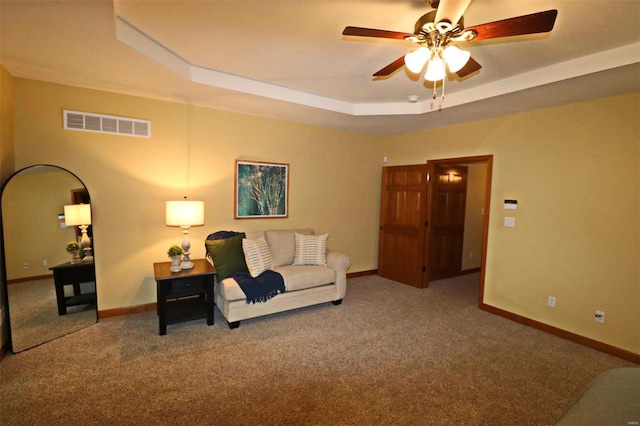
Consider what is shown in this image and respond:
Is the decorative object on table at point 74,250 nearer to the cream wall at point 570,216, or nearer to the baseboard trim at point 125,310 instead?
the baseboard trim at point 125,310

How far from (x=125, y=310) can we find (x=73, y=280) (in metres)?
0.65

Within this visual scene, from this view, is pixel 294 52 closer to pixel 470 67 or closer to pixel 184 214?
pixel 470 67

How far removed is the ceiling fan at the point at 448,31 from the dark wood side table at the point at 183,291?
2718mm

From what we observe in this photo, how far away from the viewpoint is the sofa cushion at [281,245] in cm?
393

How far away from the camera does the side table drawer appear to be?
3.12 metres

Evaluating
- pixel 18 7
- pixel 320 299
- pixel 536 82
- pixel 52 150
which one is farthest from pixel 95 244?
pixel 536 82

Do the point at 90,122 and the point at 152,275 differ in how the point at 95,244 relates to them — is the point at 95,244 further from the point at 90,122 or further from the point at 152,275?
the point at 90,122

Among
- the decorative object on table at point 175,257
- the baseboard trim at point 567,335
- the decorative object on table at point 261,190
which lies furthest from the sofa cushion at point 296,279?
the baseboard trim at point 567,335

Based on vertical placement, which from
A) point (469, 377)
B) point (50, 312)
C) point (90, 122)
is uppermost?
point (90, 122)

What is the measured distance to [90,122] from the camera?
124 inches

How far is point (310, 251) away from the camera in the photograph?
13.1 ft

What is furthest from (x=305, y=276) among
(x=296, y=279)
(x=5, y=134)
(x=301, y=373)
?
(x=5, y=134)

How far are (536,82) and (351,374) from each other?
10.3 feet

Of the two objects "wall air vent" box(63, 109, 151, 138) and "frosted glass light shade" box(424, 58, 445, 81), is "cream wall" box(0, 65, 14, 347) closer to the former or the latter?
"wall air vent" box(63, 109, 151, 138)
